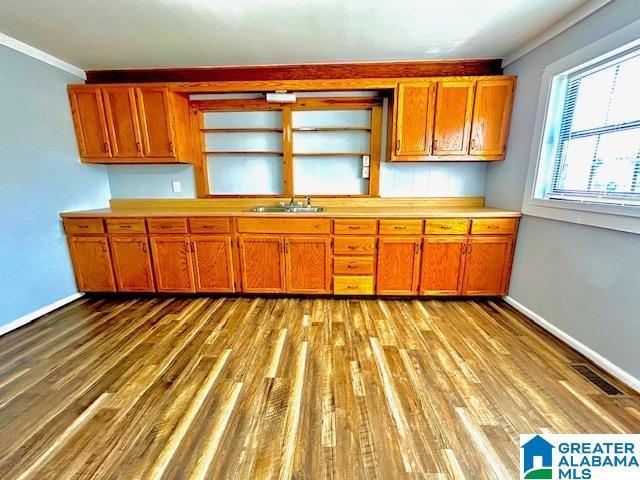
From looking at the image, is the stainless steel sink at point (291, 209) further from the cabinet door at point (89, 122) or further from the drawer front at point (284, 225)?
the cabinet door at point (89, 122)

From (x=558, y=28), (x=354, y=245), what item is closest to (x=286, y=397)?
(x=354, y=245)

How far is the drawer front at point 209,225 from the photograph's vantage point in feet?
8.97

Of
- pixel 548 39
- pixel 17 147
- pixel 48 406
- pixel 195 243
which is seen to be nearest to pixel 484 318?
pixel 548 39

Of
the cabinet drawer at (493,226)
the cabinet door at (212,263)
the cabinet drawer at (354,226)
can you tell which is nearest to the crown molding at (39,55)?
the cabinet door at (212,263)

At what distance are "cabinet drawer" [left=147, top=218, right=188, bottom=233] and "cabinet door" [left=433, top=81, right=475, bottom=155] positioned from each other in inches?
104

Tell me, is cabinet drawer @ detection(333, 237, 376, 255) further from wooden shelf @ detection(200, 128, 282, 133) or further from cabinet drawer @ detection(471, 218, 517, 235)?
wooden shelf @ detection(200, 128, 282, 133)

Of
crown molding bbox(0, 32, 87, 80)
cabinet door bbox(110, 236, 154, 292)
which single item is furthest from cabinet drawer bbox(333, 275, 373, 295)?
crown molding bbox(0, 32, 87, 80)

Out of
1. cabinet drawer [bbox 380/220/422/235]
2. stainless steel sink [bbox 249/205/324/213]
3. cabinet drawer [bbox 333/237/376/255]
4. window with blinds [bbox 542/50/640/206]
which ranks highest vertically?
window with blinds [bbox 542/50/640/206]

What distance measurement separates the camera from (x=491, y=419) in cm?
140

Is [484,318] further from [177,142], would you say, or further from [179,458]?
[177,142]

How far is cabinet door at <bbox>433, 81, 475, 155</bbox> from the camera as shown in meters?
2.62

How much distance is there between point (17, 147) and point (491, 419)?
399cm

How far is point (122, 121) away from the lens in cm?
280

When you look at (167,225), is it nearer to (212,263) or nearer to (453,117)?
(212,263)
